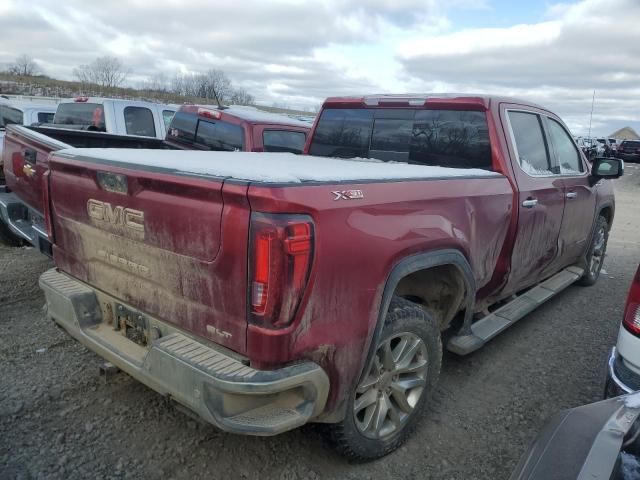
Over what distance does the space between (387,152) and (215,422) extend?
2.71 m

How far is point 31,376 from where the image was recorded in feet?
11.8

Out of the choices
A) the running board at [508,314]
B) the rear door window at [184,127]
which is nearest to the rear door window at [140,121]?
the rear door window at [184,127]

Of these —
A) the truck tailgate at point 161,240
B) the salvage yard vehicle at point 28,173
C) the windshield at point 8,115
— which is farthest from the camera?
the windshield at point 8,115

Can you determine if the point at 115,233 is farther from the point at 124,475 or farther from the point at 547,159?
the point at 547,159

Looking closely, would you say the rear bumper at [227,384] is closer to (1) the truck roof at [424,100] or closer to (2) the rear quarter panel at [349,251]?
(2) the rear quarter panel at [349,251]

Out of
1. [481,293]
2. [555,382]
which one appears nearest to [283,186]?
[481,293]

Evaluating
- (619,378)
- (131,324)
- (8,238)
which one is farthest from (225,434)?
(8,238)

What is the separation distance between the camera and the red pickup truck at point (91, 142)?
185 inches

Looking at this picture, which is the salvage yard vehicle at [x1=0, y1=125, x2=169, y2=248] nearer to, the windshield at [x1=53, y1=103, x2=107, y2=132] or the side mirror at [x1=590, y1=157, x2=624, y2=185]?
the windshield at [x1=53, y1=103, x2=107, y2=132]

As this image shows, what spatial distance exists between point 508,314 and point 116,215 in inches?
118

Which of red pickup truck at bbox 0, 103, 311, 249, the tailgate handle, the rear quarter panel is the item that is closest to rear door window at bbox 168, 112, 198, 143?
red pickup truck at bbox 0, 103, 311, 249

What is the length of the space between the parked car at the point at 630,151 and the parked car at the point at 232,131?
35.7 metres

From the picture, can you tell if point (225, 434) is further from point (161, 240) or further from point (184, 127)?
point (184, 127)

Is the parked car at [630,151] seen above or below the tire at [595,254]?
below
